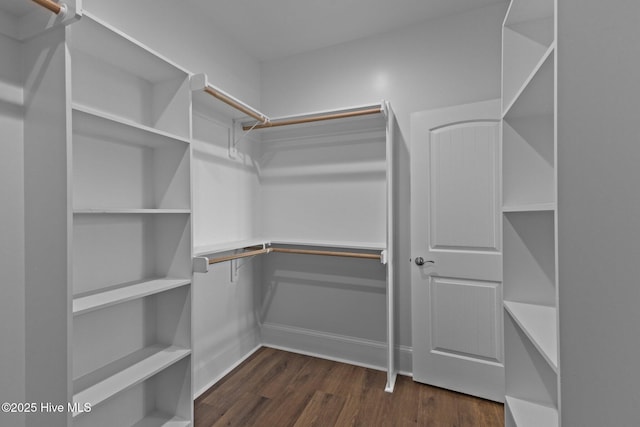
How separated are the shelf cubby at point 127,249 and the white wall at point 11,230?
0.74ft

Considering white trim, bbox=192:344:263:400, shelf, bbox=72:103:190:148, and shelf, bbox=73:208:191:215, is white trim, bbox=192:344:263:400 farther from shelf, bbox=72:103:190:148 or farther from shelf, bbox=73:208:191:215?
shelf, bbox=72:103:190:148

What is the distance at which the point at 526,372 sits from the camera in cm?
122

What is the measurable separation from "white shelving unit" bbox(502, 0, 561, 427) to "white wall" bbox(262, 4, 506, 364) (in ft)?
3.19

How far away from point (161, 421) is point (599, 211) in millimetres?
2160

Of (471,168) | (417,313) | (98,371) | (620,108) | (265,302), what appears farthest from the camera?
(265,302)

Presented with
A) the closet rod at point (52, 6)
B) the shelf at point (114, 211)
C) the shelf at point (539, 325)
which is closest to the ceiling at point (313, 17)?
the closet rod at point (52, 6)

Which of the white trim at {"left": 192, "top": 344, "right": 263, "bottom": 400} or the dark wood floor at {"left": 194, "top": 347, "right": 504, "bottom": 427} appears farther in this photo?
the white trim at {"left": 192, "top": 344, "right": 263, "bottom": 400}

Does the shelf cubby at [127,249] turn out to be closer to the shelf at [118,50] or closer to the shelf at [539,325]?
→ the shelf at [118,50]

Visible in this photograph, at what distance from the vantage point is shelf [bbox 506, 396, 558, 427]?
107 cm

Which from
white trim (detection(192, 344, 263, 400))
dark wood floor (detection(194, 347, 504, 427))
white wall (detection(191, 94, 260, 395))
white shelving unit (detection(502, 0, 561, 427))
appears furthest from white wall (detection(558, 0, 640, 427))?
white trim (detection(192, 344, 263, 400))

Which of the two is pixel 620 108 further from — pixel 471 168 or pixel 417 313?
pixel 417 313

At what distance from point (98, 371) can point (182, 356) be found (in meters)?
0.37

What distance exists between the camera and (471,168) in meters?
2.10

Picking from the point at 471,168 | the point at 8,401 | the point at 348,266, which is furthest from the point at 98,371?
the point at 471,168
